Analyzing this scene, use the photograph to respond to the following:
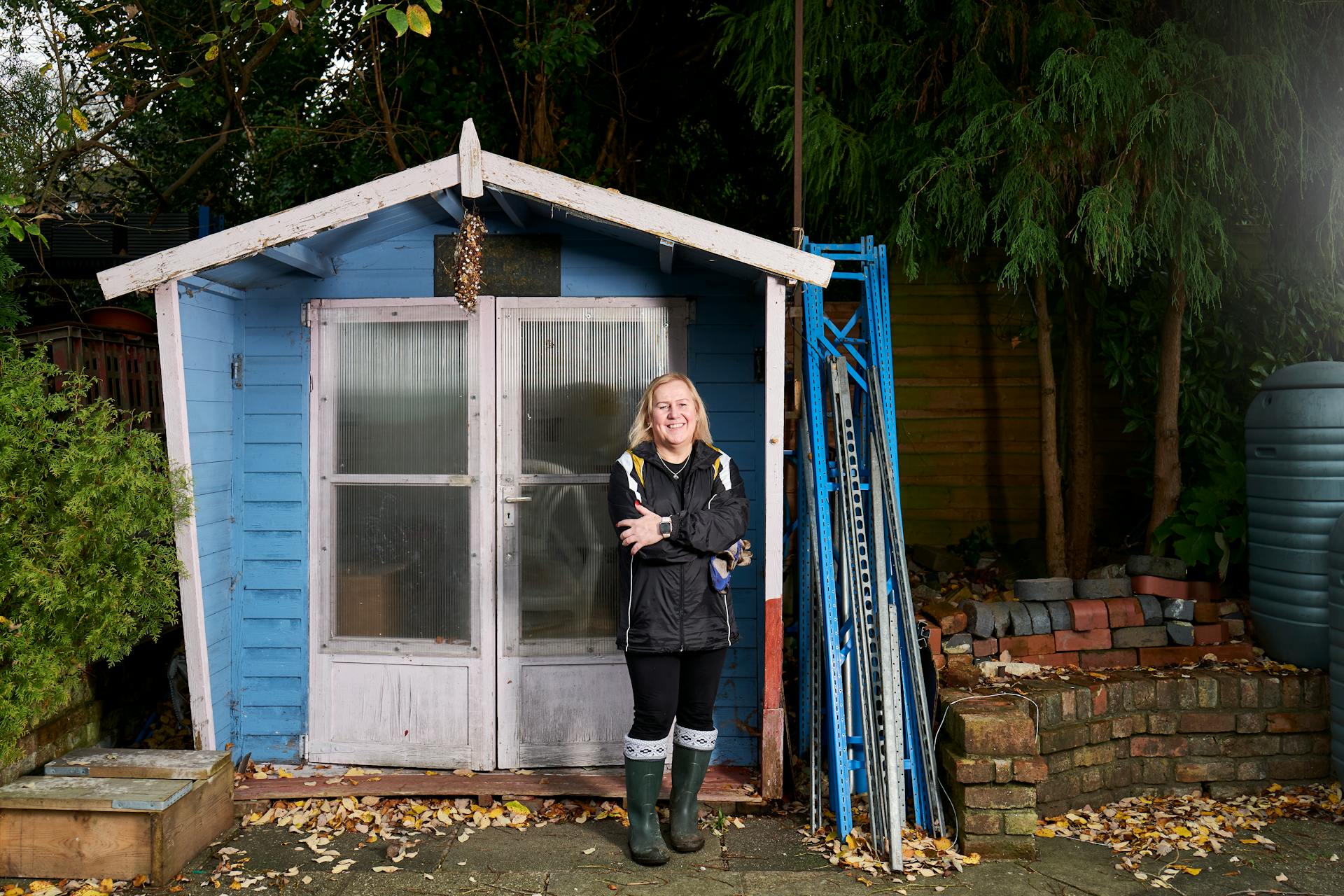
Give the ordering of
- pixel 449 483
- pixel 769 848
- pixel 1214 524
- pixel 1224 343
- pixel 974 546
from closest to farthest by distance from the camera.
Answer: pixel 769 848, pixel 449 483, pixel 1214 524, pixel 1224 343, pixel 974 546

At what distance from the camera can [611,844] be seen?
4.10 meters

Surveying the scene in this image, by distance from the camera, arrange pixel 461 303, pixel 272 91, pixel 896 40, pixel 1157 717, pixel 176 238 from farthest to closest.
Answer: pixel 272 91 → pixel 176 238 → pixel 896 40 → pixel 1157 717 → pixel 461 303

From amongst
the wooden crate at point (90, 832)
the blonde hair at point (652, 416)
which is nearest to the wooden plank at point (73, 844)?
the wooden crate at point (90, 832)

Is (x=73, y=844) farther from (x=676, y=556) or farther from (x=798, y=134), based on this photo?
(x=798, y=134)

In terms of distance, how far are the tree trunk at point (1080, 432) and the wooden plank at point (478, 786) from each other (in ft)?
7.86

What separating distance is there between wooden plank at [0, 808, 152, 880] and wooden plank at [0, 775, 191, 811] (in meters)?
0.03

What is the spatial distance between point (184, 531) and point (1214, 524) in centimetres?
500

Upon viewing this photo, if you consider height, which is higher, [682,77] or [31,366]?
[682,77]

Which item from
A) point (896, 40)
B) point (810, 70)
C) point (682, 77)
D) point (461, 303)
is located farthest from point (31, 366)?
point (682, 77)

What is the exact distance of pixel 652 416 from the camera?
4027 millimetres

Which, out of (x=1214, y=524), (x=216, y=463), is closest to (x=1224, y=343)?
(x=1214, y=524)

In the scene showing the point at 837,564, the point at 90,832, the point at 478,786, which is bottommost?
the point at 478,786

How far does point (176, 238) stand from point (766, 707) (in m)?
5.69

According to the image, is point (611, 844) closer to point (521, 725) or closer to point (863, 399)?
point (521, 725)
